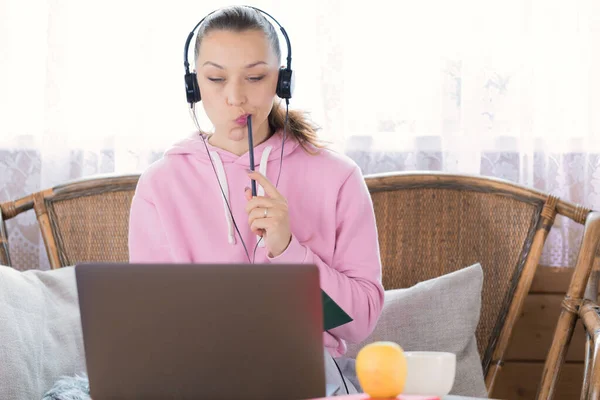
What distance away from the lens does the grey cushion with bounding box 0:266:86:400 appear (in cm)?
141

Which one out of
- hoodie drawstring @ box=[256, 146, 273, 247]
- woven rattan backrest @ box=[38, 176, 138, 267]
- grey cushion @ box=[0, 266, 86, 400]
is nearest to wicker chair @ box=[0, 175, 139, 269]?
woven rattan backrest @ box=[38, 176, 138, 267]

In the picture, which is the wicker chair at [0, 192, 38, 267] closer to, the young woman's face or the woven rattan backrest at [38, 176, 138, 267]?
the woven rattan backrest at [38, 176, 138, 267]

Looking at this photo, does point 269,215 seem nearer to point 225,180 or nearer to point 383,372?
point 225,180

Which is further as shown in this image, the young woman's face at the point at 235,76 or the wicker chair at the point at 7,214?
the wicker chair at the point at 7,214

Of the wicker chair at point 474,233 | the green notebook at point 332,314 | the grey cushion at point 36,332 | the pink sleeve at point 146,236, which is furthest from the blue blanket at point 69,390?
the wicker chair at point 474,233

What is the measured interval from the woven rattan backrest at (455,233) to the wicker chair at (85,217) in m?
0.56

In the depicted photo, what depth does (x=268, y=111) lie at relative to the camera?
4.52 feet

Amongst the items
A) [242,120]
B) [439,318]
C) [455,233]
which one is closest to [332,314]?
[242,120]

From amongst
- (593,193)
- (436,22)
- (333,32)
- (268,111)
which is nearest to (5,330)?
(268,111)

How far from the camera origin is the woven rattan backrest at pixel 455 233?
68.9 inches

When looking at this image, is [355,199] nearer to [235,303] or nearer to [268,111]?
[268,111]

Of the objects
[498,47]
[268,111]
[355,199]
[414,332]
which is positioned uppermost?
[498,47]

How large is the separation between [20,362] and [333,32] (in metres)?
0.95

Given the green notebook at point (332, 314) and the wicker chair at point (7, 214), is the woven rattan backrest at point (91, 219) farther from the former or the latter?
the green notebook at point (332, 314)
